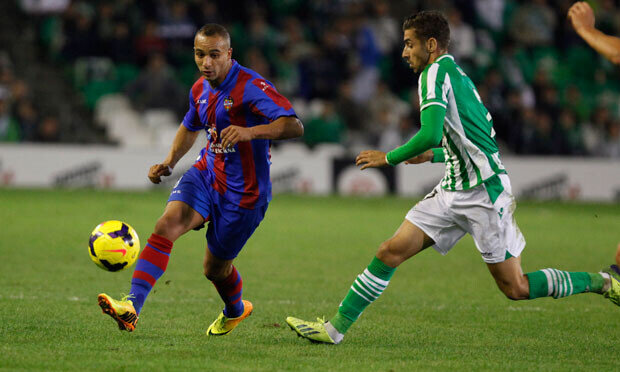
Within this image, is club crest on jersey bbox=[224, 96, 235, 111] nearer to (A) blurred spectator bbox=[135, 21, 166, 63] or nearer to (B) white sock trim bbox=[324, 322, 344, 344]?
(B) white sock trim bbox=[324, 322, 344, 344]

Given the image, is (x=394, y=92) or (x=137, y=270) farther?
(x=394, y=92)

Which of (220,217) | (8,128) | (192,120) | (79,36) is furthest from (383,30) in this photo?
(220,217)

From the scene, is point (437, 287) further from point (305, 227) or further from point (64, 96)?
point (64, 96)

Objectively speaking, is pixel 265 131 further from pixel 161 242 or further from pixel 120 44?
pixel 120 44

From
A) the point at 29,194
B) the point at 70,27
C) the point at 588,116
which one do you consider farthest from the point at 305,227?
the point at 588,116

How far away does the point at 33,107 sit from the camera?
20.0 m

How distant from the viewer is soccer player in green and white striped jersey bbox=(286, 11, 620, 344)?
597cm

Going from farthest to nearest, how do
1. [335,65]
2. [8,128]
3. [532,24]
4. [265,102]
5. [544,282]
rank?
1. [532,24]
2. [335,65]
3. [8,128]
4. [265,102]
5. [544,282]

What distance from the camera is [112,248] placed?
6.18 meters

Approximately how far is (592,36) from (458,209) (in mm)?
1382

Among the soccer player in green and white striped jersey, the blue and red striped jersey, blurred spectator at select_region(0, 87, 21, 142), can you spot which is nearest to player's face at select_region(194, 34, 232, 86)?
the blue and red striped jersey

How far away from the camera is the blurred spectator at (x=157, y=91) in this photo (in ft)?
66.0

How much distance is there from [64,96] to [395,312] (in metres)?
15.8

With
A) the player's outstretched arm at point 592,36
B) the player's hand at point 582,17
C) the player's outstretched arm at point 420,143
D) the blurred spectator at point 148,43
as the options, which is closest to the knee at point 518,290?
the player's outstretched arm at point 420,143
